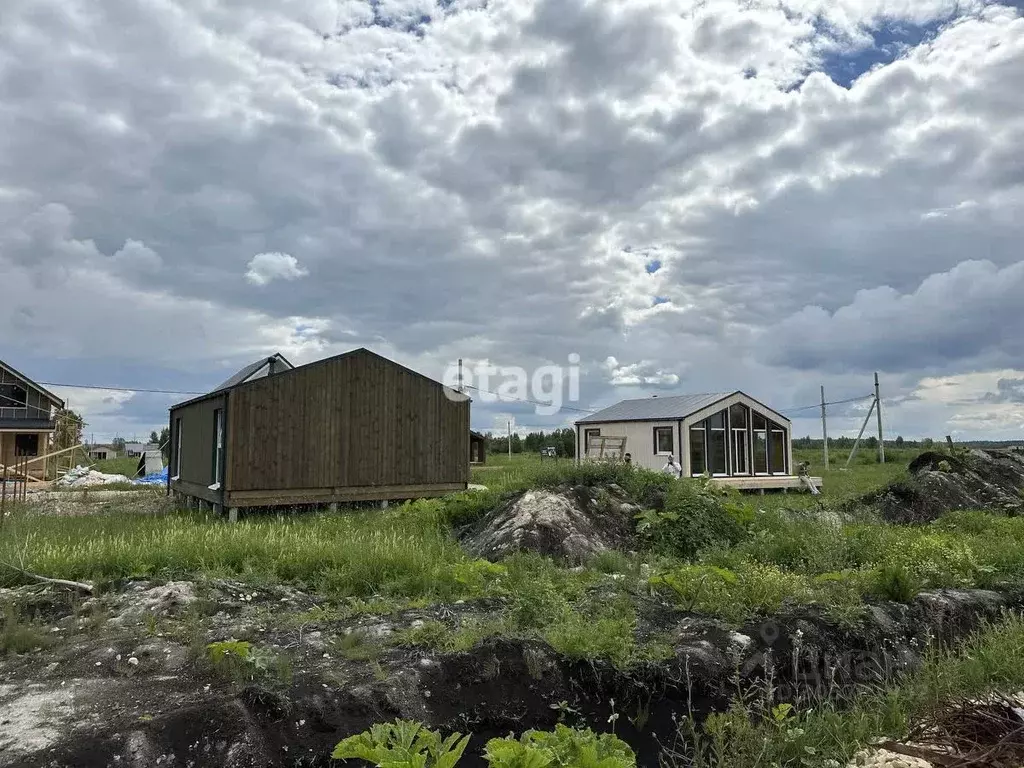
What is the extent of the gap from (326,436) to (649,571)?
934 cm

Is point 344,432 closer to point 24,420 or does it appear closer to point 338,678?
point 338,678

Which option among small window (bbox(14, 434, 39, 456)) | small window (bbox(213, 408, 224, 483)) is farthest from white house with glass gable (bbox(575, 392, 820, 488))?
Result: small window (bbox(14, 434, 39, 456))

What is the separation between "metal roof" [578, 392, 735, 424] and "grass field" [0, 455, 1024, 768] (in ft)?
33.8

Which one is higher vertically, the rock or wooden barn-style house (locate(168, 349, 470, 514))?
wooden barn-style house (locate(168, 349, 470, 514))

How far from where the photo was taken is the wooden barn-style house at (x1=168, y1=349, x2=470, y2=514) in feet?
48.4

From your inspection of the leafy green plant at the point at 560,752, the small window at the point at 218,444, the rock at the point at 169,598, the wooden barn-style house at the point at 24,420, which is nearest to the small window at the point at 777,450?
the small window at the point at 218,444

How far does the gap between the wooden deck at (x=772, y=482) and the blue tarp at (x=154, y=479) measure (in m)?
19.7

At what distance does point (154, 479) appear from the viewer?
91.8 ft

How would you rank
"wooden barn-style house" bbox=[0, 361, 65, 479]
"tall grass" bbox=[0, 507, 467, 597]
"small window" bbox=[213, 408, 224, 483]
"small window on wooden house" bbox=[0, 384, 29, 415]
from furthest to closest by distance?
"small window on wooden house" bbox=[0, 384, 29, 415]
"wooden barn-style house" bbox=[0, 361, 65, 479]
"small window" bbox=[213, 408, 224, 483]
"tall grass" bbox=[0, 507, 467, 597]

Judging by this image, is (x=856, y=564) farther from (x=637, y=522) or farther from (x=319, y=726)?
(x=319, y=726)

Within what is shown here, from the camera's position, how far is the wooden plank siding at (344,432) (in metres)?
14.8

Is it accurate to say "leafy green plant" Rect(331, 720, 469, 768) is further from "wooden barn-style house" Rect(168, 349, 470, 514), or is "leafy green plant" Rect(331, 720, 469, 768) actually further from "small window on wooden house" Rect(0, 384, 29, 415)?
"small window on wooden house" Rect(0, 384, 29, 415)

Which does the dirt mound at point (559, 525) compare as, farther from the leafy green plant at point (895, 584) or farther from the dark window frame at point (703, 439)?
the dark window frame at point (703, 439)

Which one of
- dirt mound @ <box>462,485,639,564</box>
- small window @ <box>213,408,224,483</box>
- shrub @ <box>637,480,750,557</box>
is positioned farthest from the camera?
small window @ <box>213,408,224,483</box>
